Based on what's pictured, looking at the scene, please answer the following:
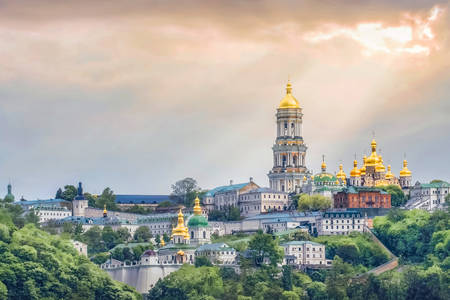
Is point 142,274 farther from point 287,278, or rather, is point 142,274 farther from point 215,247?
point 287,278

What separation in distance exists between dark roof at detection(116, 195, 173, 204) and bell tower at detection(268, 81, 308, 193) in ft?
48.8

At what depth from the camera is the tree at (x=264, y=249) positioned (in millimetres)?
144625

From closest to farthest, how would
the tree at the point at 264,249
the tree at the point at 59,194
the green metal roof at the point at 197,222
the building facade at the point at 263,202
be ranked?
→ the tree at the point at 264,249 < the green metal roof at the point at 197,222 < the building facade at the point at 263,202 < the tree at the point at 59,194

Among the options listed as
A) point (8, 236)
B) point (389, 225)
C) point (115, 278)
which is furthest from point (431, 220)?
point (8, 236)

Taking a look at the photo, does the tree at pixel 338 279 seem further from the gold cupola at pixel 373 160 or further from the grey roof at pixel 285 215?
the gold cupola at pixel 373 160

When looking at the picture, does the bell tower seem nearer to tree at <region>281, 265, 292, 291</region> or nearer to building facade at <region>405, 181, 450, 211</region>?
building facade at <region>405, 181, 450, 211</region>

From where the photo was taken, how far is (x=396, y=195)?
17162 cm

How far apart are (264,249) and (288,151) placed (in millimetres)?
38491

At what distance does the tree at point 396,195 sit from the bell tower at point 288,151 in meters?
11.5

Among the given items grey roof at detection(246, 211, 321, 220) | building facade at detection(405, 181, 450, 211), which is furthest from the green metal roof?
building facade at detection(405, 181, 450, 211)

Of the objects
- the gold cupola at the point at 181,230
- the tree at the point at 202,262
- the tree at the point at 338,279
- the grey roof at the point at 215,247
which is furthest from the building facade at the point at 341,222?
the tree at the point at 202,262

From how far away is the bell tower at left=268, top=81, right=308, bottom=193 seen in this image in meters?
182

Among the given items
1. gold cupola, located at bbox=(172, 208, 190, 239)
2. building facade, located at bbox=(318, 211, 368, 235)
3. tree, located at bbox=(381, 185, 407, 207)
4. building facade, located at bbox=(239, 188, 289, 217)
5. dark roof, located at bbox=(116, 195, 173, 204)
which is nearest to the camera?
gold cupola, located at bbox=(172, 208, 190, 239)

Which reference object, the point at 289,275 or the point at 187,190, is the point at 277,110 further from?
the point at 289,275
